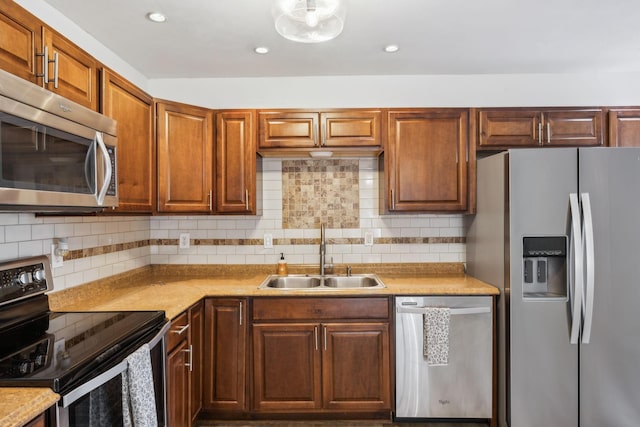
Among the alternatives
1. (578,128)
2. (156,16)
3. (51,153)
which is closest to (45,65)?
(51,153)

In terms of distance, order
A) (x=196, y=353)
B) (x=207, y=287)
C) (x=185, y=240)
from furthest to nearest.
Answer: (x=185, y=240) → (x=207, y=287) → (x=196, y=353)

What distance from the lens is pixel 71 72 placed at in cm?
172

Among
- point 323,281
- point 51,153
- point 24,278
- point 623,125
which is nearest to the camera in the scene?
point 51,153

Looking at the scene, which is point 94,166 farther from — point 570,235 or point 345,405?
point 570,235

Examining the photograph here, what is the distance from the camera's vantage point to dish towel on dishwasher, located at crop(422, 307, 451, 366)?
7.86ft

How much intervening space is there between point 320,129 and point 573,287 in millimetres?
1861

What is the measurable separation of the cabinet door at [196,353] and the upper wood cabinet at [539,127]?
2220 millimetres

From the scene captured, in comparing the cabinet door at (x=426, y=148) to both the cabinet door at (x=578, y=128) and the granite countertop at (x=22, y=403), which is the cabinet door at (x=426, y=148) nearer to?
the cabinet door at (x=578, y=128)

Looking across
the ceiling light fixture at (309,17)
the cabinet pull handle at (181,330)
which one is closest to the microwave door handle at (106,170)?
the cabinet pull handle at (181,330)

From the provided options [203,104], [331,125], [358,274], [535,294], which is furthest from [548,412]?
[203,104]

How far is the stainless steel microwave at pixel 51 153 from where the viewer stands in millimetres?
1235

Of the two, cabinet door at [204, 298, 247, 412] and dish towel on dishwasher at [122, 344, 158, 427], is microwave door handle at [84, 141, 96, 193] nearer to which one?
dish towel on dishwasher at [122, 344, 158, 427]

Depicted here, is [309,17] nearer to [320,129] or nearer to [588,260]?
[320,129]

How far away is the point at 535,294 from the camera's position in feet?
7.58
